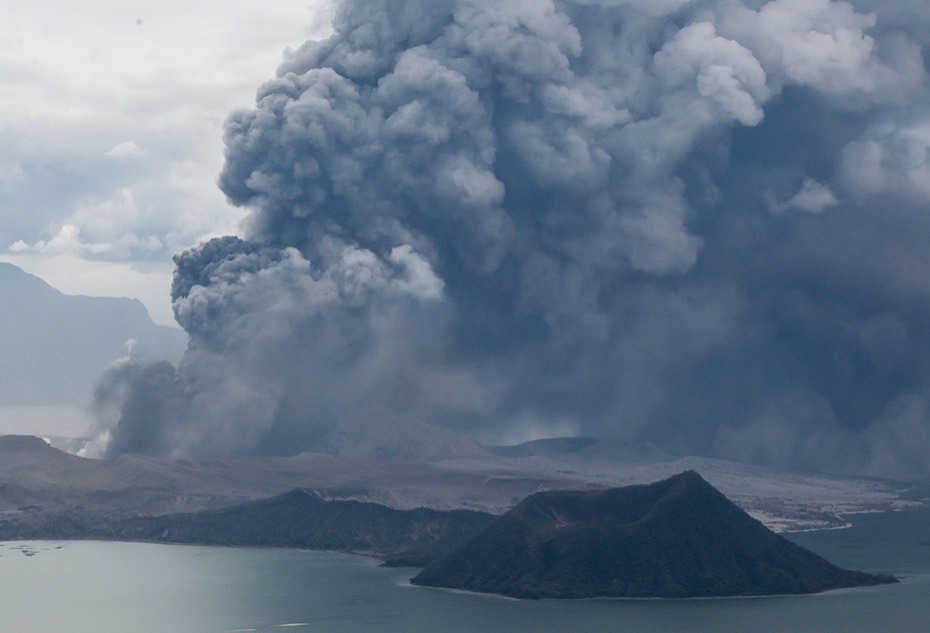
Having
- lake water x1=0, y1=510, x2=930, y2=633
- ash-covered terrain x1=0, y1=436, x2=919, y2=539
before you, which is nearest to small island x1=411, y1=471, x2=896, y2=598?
lake water x1=0, y1=510, x2=930, y2=633

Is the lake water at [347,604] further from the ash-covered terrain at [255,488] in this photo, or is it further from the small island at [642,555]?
the ash-covered terrain at [255,488]

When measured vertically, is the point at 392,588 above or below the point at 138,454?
below

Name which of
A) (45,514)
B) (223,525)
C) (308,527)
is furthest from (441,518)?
(45,514)

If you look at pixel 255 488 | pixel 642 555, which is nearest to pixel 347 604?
pixel 642 555

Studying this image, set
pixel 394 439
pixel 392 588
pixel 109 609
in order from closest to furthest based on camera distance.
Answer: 1. pixel 109 609
2. pixel 392 588
3. pixel 394 439

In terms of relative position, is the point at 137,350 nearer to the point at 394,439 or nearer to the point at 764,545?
the point at 394,439

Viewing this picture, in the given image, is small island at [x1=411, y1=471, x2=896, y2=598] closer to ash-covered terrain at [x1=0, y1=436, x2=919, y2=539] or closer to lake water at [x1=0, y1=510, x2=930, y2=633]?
lake water at [x1=0, y1=510, x2=930, y2=633]
